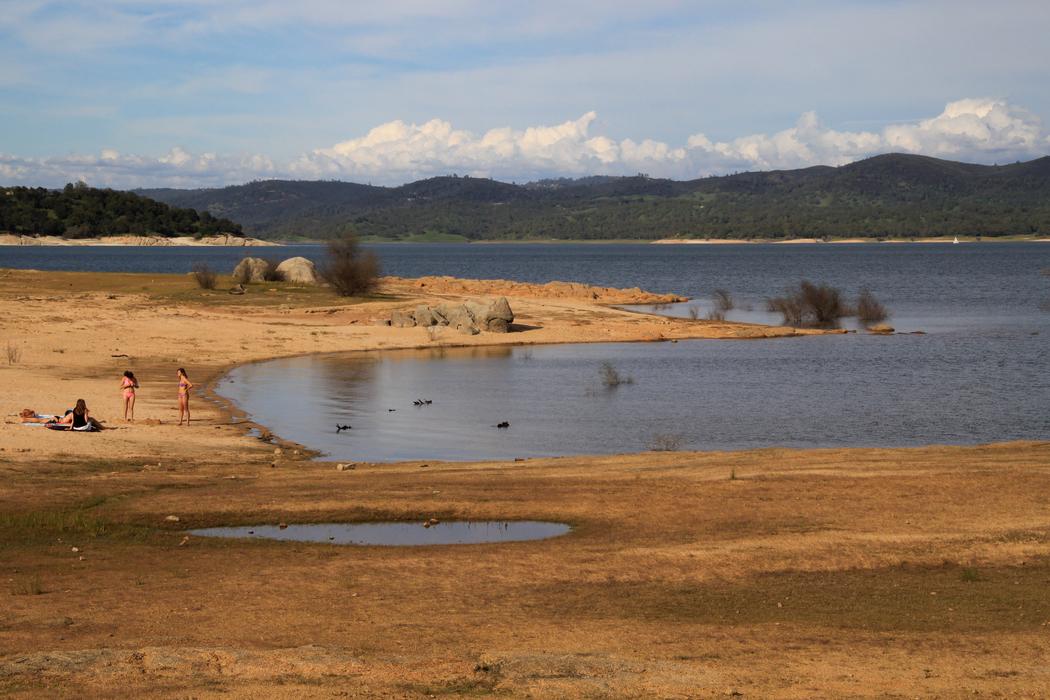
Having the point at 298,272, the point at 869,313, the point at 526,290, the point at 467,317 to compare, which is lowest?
the point at 869,313

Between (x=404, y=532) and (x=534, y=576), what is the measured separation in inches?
133

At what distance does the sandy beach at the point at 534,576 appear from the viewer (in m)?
10.0

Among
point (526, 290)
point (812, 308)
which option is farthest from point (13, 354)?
point (526, 290)

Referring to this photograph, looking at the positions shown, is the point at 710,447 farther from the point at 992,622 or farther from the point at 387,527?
the point at 992,622

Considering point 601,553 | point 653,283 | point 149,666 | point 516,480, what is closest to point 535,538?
point 601,553

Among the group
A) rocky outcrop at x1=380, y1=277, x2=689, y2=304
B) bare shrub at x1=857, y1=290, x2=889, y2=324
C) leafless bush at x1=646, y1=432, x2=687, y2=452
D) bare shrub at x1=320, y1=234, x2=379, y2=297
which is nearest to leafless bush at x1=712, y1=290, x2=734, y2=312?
rocky outcrop at x1=380, y1=277, x2=689, y2=304

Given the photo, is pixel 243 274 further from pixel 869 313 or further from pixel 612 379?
pixel 612 379

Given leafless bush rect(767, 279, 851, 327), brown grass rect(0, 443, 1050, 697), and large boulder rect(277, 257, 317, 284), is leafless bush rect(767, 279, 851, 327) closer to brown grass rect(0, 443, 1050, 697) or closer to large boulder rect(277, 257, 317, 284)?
large boulder rect(277, 257, 317, 284)

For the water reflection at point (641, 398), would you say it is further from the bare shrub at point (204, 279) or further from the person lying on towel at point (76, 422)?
the bare shrub at point (204, 279)

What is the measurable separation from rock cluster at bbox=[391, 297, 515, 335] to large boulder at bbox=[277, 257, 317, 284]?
647 inches

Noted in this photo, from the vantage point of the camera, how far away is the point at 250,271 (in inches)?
2596

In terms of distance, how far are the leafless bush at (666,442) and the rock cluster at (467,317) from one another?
79.2ft

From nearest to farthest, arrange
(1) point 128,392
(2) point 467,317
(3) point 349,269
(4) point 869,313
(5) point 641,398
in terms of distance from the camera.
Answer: (1) point 128,392 → (5) point 641,398 → (2) point 467,317 → (3) point 349,269 → (4) point 869,313

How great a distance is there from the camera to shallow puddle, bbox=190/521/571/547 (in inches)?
627
